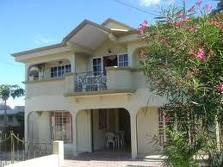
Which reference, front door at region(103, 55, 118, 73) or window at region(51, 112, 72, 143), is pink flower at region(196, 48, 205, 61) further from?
window at region(51, 112, 72, 143)

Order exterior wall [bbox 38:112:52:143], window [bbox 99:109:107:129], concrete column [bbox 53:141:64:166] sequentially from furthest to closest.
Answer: exterior wall [bbox 38:112:52:143] → window [bbox 99:109:107:129] → concrete column [bbox 53:141:64:166]

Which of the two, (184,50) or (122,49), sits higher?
(122,49)

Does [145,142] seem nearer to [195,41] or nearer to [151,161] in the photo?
[151,161]

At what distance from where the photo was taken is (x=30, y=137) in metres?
26.7

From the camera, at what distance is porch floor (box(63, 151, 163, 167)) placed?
61.5ft

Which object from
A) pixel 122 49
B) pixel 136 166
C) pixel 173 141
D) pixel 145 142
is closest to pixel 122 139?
pixel 145 142

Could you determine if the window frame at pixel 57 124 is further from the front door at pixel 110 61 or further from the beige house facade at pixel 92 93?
the front door at pixel 110 61

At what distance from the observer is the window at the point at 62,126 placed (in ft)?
82.9

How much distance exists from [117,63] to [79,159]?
5778 millimetres

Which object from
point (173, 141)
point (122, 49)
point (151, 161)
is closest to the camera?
point (173, 141)

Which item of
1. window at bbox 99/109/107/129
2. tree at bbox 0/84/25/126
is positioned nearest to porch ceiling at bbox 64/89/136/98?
window at bbox 99/109/107/129

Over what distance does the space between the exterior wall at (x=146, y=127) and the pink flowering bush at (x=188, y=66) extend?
12.4 metres

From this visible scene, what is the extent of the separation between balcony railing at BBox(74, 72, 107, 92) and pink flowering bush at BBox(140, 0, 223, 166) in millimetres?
12002

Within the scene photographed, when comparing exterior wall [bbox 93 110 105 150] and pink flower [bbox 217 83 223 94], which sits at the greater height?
pink flower [bbox 217 83 223 94]
